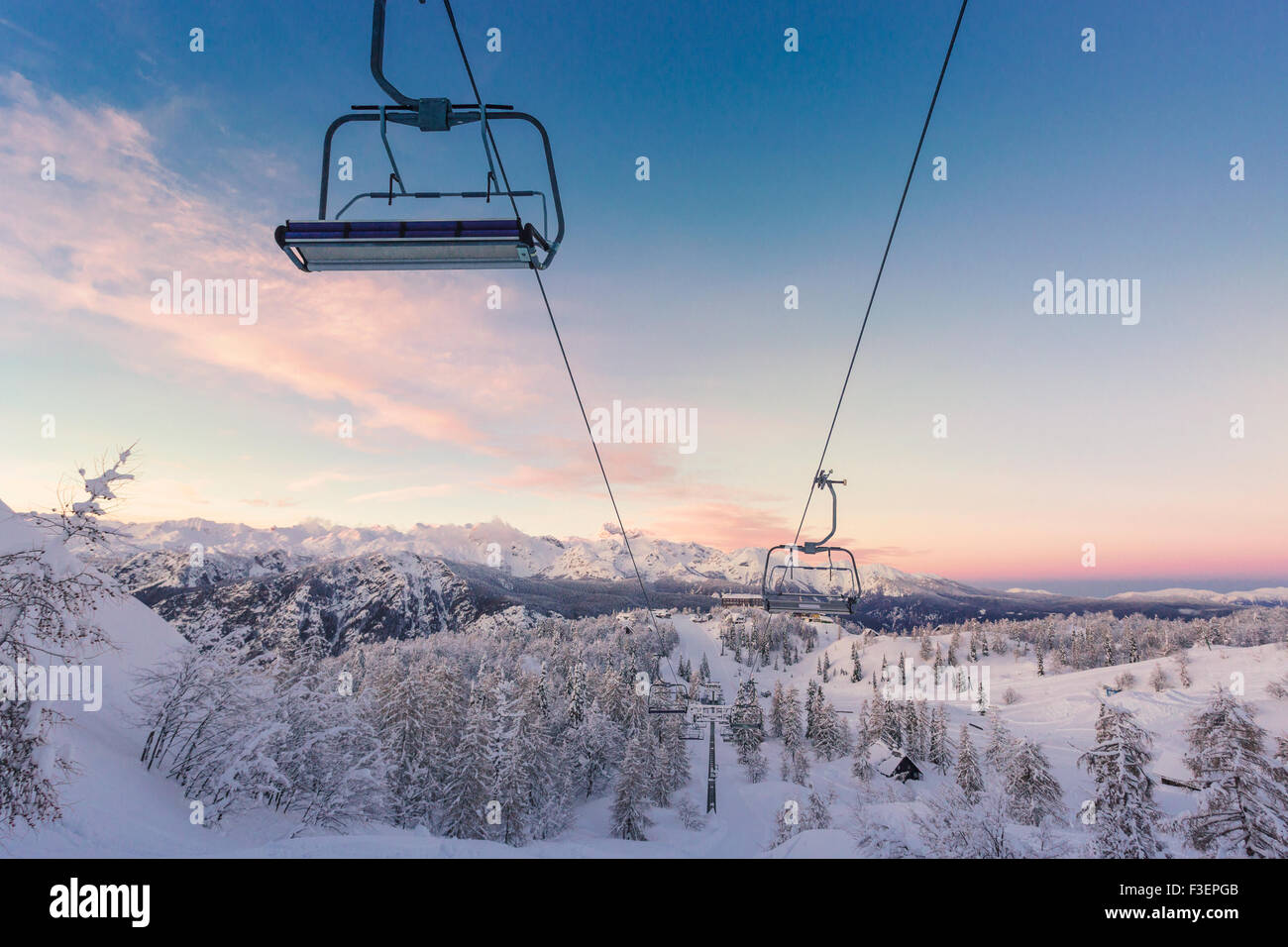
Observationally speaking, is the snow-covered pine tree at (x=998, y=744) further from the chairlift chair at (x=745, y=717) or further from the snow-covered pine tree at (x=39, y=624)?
the snow-covered pine tree at (x=39, y=624)

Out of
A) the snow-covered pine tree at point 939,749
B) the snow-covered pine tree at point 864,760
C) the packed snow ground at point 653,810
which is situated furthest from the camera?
the snow-covered pine tree at point 939,749

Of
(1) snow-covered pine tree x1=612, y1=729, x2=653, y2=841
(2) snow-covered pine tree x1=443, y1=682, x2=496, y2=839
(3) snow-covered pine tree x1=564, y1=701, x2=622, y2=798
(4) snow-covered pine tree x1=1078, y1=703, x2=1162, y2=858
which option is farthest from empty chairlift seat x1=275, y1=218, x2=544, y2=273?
(3) snow-covered pine tree x1=564, y1=701, x2=622, y2=798

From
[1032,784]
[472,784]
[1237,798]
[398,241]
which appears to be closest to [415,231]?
[398,241]

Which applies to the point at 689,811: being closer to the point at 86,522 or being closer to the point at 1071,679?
the point at 86,522

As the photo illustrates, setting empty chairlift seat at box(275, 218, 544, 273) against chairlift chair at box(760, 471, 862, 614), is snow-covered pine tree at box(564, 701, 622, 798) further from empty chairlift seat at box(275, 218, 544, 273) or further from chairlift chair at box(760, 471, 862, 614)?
empty chairlift seat at box(275, 218, 544, 273)

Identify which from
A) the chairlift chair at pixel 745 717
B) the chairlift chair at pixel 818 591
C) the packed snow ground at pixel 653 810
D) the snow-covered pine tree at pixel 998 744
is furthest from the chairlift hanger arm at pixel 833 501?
the chairlift chair at pixel 745 717
